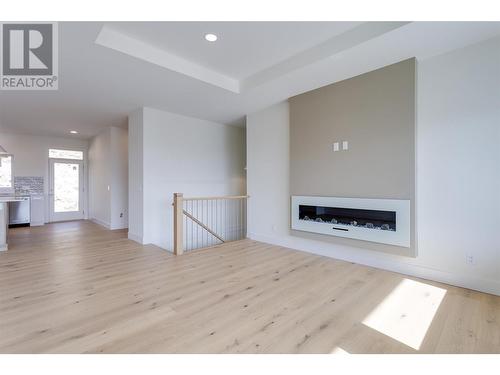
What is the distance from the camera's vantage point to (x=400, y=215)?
3029 millimetres

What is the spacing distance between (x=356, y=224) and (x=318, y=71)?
2.19 m

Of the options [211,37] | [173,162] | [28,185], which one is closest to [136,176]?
[173,162]

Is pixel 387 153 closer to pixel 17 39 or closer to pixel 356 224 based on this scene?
pixel 356 224

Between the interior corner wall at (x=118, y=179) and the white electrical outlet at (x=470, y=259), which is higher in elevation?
the interior corner wall at (x=118, y=179)

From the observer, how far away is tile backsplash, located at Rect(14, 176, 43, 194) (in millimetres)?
6863

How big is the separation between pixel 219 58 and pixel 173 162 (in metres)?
2.62

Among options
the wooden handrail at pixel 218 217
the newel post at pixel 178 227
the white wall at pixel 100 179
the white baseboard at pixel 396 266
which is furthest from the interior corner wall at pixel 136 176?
the white baseboard at pixel 396 266

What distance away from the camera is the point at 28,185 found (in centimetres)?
701

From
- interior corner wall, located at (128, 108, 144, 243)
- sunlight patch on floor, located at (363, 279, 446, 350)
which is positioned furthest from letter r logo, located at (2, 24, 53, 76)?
sunlight patch on floor, located at (363, 279, 446, 350)

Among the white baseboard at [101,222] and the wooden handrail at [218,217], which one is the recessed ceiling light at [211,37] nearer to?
the wooden handrail at [218,217]

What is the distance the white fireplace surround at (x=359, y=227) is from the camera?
3.01 m

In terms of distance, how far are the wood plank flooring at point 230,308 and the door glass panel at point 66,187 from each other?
14.7ft

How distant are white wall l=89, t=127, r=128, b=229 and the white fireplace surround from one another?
4765 millimetres

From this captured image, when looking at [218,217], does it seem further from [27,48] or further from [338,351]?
[338,351]
